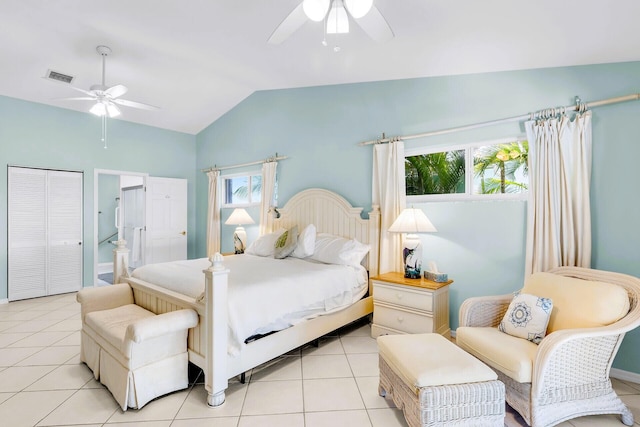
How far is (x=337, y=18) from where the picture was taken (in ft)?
6.36

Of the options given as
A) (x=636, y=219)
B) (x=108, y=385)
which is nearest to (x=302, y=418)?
(x=108, y=385)

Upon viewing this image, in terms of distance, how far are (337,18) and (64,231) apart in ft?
17.3

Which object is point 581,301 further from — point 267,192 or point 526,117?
point 267,192

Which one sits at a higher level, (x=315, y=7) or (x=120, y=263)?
(x=315, y=7)

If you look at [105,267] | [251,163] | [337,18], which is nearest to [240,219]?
[251,163]

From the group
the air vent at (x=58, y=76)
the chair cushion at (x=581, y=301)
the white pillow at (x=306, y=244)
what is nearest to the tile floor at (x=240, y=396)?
the chair cushion at (x=581, y=301)

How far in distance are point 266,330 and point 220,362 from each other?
0.44m

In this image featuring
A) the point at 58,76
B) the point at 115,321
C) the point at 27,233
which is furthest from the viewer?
the point at 27,233

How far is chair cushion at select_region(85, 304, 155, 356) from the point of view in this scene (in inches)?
85.6

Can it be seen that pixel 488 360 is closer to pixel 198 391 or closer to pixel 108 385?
pixel 198 391

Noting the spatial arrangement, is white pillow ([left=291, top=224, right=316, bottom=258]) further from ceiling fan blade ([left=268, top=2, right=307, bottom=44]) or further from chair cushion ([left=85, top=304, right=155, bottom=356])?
ceiling fan blade ([left=268, top=2, right=307, bottom=44])

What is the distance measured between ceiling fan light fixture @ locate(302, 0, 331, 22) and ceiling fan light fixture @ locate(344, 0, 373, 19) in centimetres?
12

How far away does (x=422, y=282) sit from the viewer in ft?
10.0

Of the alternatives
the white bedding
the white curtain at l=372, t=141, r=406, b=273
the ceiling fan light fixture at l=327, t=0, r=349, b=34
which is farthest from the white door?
the ceiling fan light fixture at l=327, t=0, r=349, b=34
